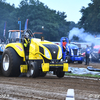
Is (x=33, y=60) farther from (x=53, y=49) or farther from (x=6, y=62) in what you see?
(x=6, y=62)

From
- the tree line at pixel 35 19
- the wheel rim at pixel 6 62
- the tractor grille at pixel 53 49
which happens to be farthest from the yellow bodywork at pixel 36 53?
the tree line at pixel 35 19

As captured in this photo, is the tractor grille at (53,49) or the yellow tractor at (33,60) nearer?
the yellow tractor at (33,60)

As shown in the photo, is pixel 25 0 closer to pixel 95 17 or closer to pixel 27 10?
pixel 27 10

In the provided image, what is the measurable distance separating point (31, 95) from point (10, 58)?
5.44 metres

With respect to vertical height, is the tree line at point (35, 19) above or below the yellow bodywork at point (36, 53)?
above

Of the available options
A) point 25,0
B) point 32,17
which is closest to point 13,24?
point 32,17

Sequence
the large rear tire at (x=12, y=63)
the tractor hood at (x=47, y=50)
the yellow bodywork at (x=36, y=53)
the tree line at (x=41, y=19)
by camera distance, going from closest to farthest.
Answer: the yellow bodywork at (x=36, y=53)
the tractor hood at (x=47, y=50)
the large rear tire at (x=12, y=63)
the tree line at (x=41, y=19)

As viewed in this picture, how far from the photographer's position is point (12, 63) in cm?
1130

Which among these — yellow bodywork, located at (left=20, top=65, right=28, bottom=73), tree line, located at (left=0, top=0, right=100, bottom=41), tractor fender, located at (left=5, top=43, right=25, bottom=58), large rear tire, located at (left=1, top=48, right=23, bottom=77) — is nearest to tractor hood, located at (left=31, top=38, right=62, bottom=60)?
tractor fender, located at (left=5, top=43, right=25, bottom=58)

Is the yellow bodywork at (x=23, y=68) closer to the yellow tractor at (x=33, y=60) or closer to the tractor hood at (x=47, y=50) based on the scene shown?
the yellow tractor at (x=33, y=60)

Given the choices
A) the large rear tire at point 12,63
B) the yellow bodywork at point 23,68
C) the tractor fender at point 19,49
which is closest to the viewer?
the yellow bodywork at point 23,68

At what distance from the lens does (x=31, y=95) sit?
6.11m

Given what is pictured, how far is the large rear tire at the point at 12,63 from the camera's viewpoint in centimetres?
1133

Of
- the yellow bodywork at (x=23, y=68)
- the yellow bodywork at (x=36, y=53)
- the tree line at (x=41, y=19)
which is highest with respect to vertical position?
the tree line at (x=41, y=19)
